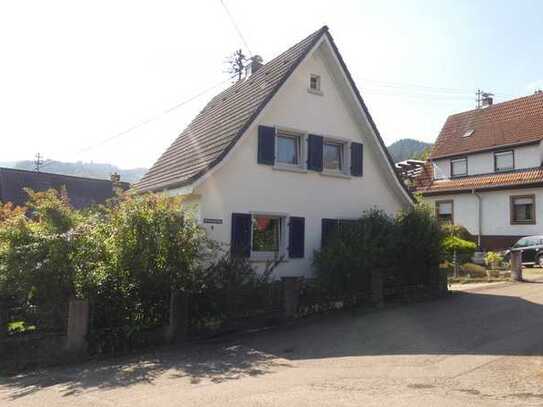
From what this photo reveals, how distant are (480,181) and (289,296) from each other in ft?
69.5

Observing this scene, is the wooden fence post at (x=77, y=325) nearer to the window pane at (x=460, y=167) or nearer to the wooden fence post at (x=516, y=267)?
the wooden fence post at (x=516, y=267)

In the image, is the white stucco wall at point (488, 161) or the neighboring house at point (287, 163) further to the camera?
the white stucco wall at point (488, 161)

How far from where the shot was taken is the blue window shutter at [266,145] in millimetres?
13227

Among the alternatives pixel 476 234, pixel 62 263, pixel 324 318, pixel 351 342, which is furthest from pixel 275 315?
pixel 476 234

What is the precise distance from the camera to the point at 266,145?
13344 millimetres

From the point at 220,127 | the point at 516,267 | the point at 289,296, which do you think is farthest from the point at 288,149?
the point at 516,267

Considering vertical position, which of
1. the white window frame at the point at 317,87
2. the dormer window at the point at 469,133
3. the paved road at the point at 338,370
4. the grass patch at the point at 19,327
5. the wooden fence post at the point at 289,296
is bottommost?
the paved road at the point at 338,370

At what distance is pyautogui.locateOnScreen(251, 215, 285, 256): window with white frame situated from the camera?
13094 millimetres

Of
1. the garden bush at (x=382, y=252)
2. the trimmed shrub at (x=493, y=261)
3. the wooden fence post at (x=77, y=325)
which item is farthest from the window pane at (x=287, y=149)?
the trimmed shrub at (x=493, y=261)

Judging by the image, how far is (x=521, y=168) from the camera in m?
26.9

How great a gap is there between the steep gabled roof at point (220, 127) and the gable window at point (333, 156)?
2635 millimetres

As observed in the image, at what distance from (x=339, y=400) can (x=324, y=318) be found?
5782 mm

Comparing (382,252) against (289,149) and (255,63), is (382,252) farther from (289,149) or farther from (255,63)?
(255,63)

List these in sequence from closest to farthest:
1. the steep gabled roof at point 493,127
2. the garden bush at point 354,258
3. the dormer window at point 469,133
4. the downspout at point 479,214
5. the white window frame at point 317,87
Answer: the garden bush at point 354,258, the white window frame at point 317,87, the steep gabled roof at point 493,127, the downspout at point 479,214, the dormer window at point 469,133
